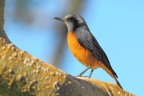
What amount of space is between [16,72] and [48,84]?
14 cm

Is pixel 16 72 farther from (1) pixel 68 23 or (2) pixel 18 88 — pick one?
(1) pixel 68 23

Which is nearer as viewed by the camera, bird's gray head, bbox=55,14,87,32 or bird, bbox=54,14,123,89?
bird, bbox=54,14,123,89

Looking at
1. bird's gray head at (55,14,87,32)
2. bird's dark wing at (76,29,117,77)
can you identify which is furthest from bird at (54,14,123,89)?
bird's gray head at (55,14,87,32)

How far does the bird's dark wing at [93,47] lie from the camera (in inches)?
194

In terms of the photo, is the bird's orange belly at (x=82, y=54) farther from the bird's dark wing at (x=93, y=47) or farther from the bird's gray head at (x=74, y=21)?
the bird's gray head at (x=74, y=21)

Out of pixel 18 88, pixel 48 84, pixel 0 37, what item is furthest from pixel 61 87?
pixel 0 37

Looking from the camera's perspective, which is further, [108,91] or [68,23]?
[68,23]

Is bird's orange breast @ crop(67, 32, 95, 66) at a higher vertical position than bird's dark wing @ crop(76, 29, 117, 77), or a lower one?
lower

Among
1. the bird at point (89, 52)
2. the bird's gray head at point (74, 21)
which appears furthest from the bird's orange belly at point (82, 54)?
the bird's gray head at point (74, 21)

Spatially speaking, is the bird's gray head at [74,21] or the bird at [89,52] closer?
the bird at [89,52]

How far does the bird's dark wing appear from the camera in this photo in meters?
4.93

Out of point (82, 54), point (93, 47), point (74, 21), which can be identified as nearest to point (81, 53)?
point (82, 54)

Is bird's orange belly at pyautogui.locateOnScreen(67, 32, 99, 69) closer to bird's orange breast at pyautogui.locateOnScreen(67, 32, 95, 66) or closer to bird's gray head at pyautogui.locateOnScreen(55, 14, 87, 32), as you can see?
bird's orange breast at pyautogui.locateOnScreen(67, 32, 95, 66)

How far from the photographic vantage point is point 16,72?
1887 millimetres
